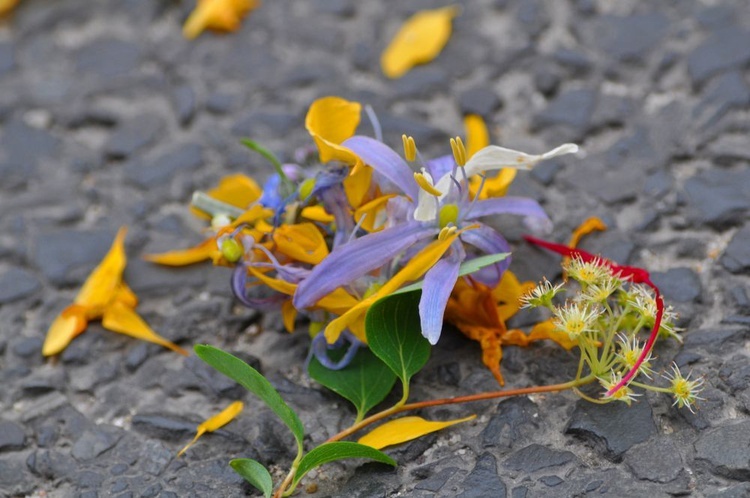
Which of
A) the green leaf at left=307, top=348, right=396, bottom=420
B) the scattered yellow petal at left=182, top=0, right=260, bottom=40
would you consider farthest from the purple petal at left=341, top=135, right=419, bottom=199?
the scattered yellow petal at left=182, top=0, right=260, bottom=40

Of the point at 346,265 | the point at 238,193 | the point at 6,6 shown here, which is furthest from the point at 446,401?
the point at 6,6

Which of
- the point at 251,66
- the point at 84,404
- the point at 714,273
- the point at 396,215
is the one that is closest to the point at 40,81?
the point at 251,66

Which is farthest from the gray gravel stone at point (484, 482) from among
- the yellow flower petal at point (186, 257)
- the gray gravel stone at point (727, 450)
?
the yellow flower petal at point (186, 257)

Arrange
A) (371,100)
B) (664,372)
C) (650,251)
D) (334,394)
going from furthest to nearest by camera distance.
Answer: (371,100)
(650,251)
(334,394)
(664,372)

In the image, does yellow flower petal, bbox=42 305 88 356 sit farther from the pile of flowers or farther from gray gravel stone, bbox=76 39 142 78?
gray gravel stone, bbox=76 39 142 78

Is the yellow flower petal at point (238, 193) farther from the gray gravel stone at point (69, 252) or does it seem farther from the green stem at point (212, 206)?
the gray gravel stone at point (69, 252)

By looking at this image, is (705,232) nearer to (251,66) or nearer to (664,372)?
(664,372)
